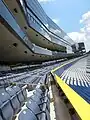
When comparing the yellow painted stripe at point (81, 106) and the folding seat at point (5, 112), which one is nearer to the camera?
the yellow painted stripe at point (81, 106)

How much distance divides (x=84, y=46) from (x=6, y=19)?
60521 mm

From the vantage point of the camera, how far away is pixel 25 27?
19.6 m

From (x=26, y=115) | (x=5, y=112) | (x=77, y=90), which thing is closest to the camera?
(x=26, y=115)

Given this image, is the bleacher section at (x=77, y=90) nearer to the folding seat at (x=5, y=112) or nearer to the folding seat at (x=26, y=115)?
the folding seat at (x=26, y=115)

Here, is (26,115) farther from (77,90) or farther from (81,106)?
(77,90)

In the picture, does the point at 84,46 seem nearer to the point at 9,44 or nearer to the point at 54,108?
the point at 9,44

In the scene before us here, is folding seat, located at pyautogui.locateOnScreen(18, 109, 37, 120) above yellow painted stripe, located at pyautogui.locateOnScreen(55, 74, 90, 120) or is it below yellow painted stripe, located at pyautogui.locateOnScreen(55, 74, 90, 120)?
below

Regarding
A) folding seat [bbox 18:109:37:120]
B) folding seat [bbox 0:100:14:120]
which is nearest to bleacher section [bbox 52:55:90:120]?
folding seat [bbox 18:109:37:120]

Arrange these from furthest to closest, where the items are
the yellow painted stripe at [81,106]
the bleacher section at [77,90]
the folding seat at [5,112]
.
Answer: the folding seat at [5,112] < the bleacher section at [77,90] < the yellow painted stripe at [81,106]

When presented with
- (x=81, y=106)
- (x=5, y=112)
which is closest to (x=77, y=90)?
(x=5, y=112)

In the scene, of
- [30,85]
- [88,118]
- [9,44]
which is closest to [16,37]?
[9,44]

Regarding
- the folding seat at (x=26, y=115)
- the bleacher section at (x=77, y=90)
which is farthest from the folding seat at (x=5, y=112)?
the bleacher section at (x=77, y=90)

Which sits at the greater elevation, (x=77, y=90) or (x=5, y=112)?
(x=5, y=112)

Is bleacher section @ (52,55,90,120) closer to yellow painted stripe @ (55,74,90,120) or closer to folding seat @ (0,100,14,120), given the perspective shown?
yellow painted stripe @ (55,74,90,120)
